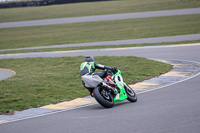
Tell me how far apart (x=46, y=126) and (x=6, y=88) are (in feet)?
20.5

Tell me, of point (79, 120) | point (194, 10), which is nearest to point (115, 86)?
point (79, 120)

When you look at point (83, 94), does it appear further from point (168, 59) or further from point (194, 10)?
Result: point (194, 10)

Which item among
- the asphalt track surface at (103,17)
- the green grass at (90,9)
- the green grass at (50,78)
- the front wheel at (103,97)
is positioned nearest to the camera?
the front wheel at (103,97)

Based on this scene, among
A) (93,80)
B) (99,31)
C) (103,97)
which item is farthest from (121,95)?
(99,31)

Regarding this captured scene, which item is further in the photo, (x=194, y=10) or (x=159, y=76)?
(x=194, y=10)

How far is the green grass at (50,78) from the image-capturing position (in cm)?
1199

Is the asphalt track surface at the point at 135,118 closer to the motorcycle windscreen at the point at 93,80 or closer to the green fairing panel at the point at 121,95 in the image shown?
the green fairing panel at the point at 121,95

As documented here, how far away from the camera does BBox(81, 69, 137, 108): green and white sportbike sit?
384 inches

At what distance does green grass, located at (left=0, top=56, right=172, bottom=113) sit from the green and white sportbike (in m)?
2.05

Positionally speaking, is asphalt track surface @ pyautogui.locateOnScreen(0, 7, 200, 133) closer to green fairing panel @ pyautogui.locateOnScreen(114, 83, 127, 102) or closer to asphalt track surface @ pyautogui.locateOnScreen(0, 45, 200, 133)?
asphalt track surface @ pyautogui.locateOnScreen(0, 45, 200, 133)

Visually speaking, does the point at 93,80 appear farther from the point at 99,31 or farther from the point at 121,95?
the point at 99,31

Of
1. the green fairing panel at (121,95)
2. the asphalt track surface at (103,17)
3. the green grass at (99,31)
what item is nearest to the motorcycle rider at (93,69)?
the green fairing panel at (121,95)

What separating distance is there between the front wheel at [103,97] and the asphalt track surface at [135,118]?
0.17 metres

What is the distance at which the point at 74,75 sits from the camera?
54.3 feet
